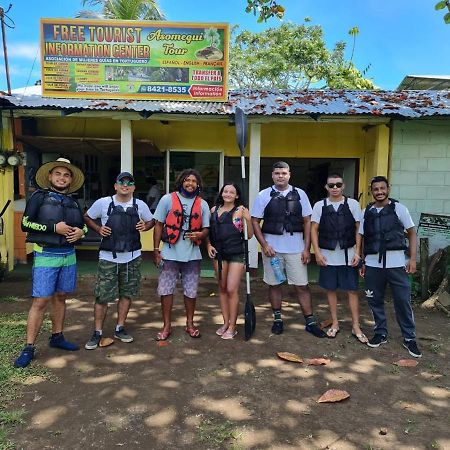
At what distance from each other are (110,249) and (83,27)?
14.6ft

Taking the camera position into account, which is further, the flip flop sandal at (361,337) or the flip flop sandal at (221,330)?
the flip flop sandal at (221,330)

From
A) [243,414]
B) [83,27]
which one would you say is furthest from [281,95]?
[243,414]

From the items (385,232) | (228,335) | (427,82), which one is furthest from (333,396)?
(427,82)

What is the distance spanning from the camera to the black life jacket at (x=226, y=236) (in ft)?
13.5

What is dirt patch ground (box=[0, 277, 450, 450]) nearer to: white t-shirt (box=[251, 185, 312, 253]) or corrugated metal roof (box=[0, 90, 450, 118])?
white t-shirt (box=[251, 185, 312, 253])

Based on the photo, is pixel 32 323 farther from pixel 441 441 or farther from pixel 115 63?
pixel 115 63

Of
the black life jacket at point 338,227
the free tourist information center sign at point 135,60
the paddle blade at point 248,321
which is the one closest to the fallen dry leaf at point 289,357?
the paddle blade at point 248,321

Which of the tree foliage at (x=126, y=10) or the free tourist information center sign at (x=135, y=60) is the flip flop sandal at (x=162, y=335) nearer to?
the free tourist information center sign at (x=135, y=60)

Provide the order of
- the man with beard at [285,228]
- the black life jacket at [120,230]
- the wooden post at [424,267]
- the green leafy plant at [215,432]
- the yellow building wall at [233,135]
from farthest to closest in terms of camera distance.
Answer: the yellow building wall at [233,135]
the wooden post at [424,267]
the man with beard at [285,228]
the black life jacket at [120,230]
the green leafy plant at [215,432]

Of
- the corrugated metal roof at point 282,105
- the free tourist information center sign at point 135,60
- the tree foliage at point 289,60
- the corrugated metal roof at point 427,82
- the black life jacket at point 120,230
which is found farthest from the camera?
the tree foliage at point 289,60

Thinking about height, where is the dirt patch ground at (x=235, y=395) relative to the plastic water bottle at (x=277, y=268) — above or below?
below

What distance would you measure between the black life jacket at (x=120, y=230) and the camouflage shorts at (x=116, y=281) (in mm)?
143

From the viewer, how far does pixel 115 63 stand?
6.69 metres

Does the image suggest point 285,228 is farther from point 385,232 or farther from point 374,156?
point 374,156
